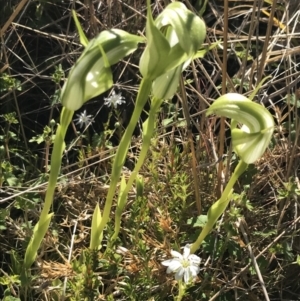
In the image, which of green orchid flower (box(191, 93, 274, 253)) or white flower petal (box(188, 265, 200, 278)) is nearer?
green orchid flower (box(191, 93, 274, 253))

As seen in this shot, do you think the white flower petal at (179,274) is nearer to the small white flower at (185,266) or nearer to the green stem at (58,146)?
the small white flower at (185,266)

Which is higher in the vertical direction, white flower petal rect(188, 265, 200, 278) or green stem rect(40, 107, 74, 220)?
green stem rect(40, 107, 74, 220)

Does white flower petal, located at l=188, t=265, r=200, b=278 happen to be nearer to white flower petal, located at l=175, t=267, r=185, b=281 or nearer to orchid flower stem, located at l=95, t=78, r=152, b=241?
white flower petal, located at l=175, t=267, r=185, b=281

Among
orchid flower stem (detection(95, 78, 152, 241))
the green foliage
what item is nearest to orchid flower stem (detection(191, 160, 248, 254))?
orchid flower stem (detection(95, 78, 152, 241))

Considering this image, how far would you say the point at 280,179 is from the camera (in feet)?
3.85

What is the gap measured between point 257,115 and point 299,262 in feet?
1.22

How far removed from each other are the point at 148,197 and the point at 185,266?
255 millimetres

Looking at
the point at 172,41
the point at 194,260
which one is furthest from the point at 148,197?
the point at 172,41

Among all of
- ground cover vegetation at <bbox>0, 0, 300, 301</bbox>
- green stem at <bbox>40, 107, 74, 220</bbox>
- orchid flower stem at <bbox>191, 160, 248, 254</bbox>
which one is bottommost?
ground cover vegetation at <bbox>0, 0, 300, 301</bbox>

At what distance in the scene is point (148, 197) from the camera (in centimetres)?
117

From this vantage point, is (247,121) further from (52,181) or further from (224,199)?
(52,181)

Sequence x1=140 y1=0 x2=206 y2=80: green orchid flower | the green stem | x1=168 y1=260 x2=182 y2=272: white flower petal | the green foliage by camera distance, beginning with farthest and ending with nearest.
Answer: the green foliage < x1=168 y1=260 x2=182 y2=272: white flower petal < the green stem < x1=140 y1=0 x2=206 y2=80: green orchid flower

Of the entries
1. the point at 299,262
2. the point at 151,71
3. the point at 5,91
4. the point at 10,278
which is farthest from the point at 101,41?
the point at 5,91

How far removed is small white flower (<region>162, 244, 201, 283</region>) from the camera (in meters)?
0.92
